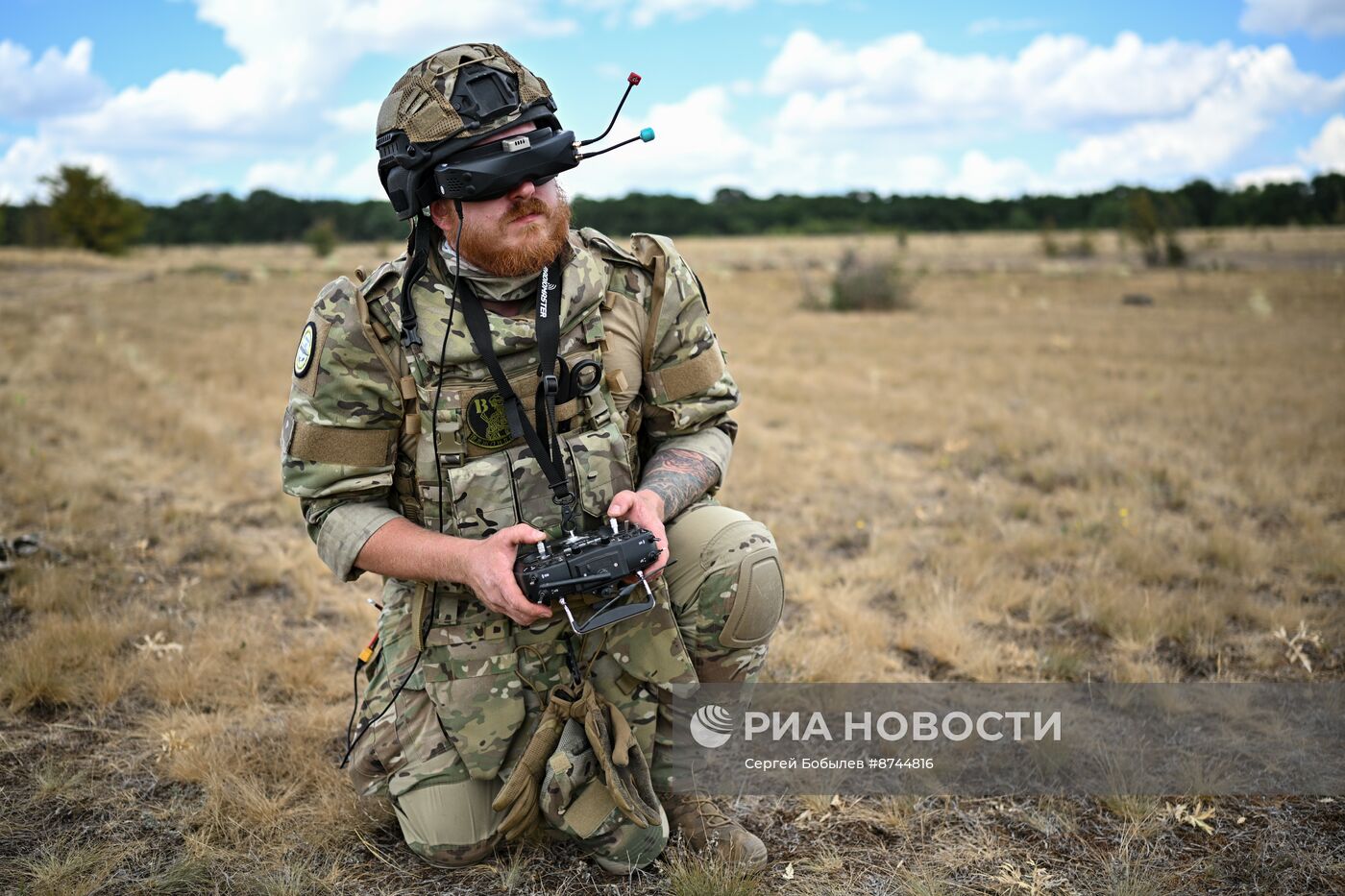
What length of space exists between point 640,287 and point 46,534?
13.9ft

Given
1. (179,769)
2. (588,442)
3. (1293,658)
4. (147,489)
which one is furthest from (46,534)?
(1293,658)

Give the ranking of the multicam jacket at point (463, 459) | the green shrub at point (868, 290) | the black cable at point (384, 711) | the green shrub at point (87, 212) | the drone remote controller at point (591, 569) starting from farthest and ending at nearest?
1. the green shrub at point (87, 212)
2. the green shrub at point (868, 290)
3. the black cable at point (384, 711)
4. the multicam jacket at point (463, 459)
5. the drone remote controller at point (591, 569)

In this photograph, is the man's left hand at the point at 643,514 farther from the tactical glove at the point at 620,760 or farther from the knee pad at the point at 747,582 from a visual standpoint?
the tactical glove at the point at 620,760

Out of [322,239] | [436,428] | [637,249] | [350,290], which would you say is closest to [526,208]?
[637,249]

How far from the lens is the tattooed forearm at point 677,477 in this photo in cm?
273

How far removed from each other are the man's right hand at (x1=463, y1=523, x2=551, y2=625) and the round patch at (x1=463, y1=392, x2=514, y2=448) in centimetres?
35

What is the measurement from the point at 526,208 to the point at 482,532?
92 centimetres

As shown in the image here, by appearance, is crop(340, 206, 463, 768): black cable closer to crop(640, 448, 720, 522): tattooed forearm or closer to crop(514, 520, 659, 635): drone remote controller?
crop(514, 520, 659, 635): drone remote controller

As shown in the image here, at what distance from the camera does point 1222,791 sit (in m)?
2.93

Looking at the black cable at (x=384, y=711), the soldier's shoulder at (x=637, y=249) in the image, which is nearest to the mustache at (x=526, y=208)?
the soldier's shoulder at (x=637, y=249)

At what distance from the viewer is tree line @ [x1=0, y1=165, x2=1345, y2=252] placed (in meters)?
48.4

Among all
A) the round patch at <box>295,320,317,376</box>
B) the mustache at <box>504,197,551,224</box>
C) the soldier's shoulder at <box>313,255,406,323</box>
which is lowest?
the round patch at <box>295,320,317,376</box>

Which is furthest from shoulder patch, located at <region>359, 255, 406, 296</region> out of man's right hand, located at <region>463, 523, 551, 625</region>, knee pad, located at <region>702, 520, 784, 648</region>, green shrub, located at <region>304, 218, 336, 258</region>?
green shrub, located at <region>304, 218, 336, 258</region>

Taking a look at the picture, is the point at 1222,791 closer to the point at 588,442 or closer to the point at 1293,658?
the point at 1293,658
